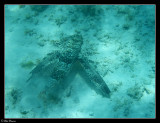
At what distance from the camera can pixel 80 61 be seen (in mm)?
5422

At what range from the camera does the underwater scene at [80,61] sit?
490cm

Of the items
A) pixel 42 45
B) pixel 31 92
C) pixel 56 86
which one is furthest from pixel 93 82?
pixel 42 45

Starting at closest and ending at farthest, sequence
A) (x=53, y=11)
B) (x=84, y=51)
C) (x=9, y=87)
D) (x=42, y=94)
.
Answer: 1. (x=42, y=94)
2. (x=9, y=87)
3. (x=84, y=51)
4. (x=53, y=11)

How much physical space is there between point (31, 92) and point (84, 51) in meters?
2.60

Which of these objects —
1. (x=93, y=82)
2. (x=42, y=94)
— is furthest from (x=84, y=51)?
(x=42, y=94)

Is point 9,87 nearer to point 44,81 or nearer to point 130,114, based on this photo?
point 44,81

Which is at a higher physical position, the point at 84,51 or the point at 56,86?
the point at 84,51

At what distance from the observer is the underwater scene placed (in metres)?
4.90

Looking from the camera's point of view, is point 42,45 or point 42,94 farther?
point 42,45

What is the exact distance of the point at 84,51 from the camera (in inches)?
245
